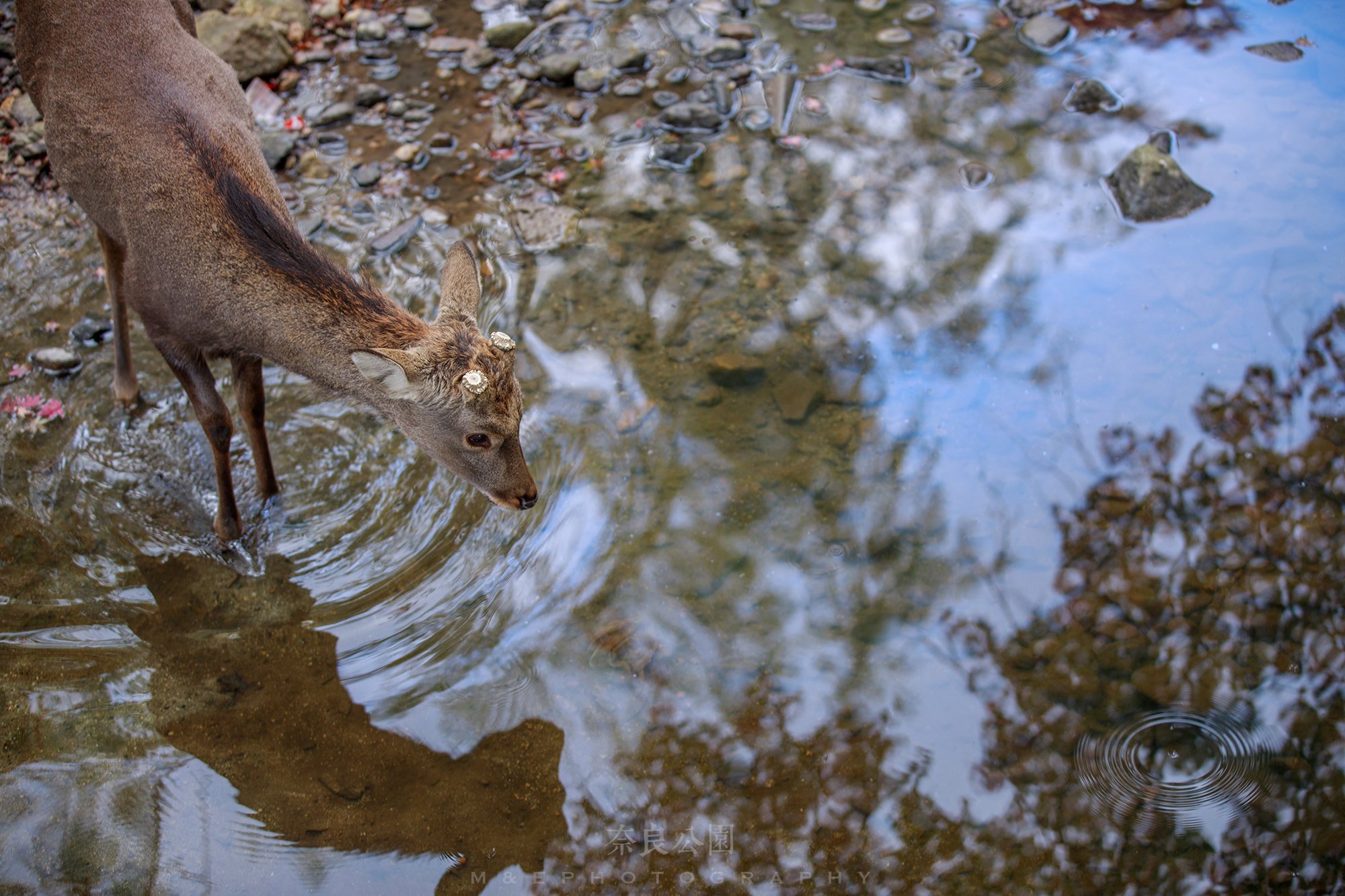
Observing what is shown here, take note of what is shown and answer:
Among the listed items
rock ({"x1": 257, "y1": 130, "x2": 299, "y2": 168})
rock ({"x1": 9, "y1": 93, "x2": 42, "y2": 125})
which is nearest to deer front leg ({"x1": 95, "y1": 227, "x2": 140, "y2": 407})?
rock ({"x1": 257, "y1": 130, "x2": 299, "y2": 168})

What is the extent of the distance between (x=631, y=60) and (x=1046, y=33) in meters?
3.57

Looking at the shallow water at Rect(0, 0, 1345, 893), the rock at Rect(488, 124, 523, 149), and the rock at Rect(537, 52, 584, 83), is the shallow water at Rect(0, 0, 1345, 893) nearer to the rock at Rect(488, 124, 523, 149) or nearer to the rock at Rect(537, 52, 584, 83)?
the rock at Rect(488, 124, 523, 149)

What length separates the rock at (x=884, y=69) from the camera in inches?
277

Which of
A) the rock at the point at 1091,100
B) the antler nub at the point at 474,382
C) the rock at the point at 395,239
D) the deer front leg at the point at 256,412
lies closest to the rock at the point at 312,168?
the rock at the point at 395,239

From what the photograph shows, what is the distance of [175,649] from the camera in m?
4.03

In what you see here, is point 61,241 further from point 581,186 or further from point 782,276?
point 782,276

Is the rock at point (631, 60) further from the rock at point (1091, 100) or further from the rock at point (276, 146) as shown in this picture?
the rock at point (1091, 100)

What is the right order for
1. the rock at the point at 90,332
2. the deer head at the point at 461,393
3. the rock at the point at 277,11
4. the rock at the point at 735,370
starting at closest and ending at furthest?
the deer head at the point at 461,393 → the rock at the point at 735,370 → the rock at the point at 90,332 → the rock at the point at 277,11

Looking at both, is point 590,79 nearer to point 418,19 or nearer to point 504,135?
point 504,135

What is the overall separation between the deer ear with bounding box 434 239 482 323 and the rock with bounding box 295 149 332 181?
116 inches

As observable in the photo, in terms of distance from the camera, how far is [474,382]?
348 centimetres

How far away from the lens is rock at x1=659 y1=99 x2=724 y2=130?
6.65m

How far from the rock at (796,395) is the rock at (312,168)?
3.90 metres

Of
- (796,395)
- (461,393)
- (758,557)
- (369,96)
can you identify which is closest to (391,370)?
(461,393)
